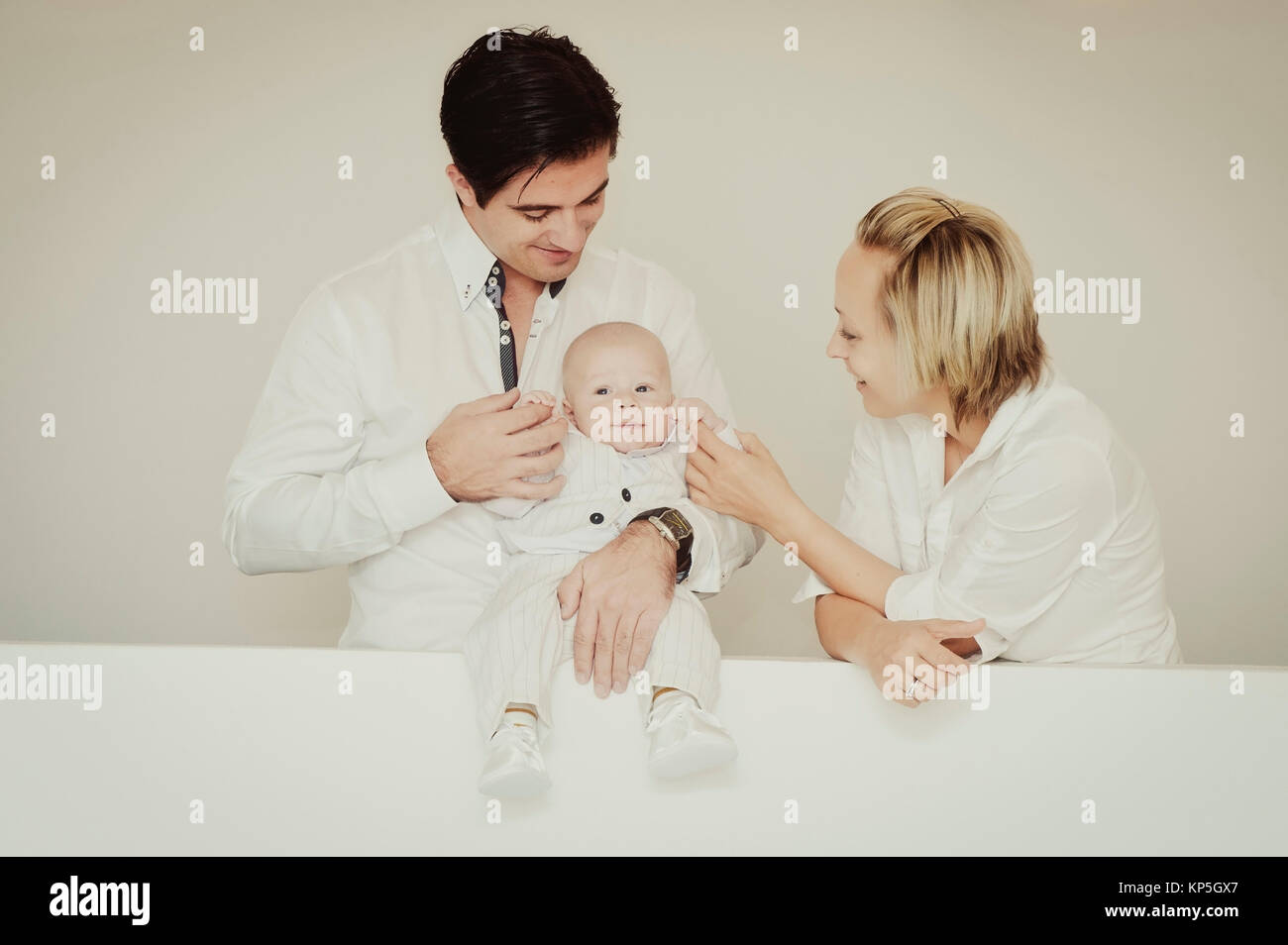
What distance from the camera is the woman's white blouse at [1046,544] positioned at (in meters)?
2.02

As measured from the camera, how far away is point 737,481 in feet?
7.23

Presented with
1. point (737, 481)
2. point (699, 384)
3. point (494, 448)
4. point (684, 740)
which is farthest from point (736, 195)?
point (684, 740)

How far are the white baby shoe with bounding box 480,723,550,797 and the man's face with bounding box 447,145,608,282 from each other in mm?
933

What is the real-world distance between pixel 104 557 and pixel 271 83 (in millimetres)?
1580

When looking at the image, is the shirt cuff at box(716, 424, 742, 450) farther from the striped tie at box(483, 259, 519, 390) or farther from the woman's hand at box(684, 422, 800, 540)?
the striped tie at box(483, 259, 519, 390)

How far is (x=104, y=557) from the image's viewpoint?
382 centimetres

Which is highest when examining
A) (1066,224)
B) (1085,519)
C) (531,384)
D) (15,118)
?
(15,118)

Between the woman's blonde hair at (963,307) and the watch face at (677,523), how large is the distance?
468mm

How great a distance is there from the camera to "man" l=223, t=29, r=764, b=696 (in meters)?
2.14

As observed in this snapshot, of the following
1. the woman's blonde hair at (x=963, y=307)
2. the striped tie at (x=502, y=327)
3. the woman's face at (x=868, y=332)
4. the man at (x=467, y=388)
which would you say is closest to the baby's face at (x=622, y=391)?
the man at (x=467, y=388)

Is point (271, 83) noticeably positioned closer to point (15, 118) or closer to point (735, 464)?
point (15, 118)

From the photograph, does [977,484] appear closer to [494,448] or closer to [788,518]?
[788,518]

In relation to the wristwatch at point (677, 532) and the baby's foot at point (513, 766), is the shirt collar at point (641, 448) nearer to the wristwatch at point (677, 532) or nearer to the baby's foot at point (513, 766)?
the wristwatch at point (677, 532)
